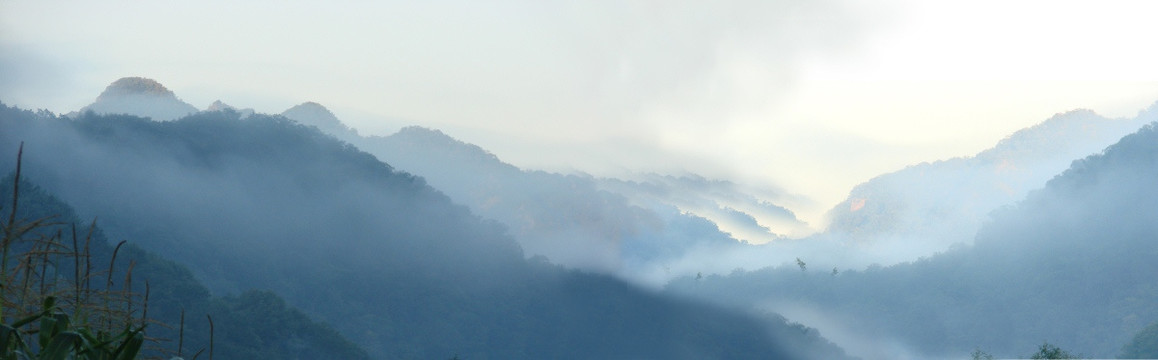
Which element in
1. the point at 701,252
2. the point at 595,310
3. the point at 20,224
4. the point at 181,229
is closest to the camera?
the point at 20,224

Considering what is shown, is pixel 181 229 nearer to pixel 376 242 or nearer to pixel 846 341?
pixel 376 242

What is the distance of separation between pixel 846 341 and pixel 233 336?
271 ft

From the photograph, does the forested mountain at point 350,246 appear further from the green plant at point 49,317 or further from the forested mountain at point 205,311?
the green plant at point 49,317

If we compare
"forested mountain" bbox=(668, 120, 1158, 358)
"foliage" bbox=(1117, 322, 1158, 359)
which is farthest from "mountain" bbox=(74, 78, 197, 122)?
"foliage" bbox=(1117, 322, 1158, 359)

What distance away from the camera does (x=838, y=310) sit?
13075 cm

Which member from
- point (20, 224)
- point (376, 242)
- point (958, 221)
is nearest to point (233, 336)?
point (376, 242)

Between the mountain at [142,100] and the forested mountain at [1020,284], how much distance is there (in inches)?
2362

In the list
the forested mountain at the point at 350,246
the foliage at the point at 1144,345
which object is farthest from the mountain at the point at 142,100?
the foliage at the point at 1144,345

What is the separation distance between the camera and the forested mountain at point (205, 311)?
56094 millimetres

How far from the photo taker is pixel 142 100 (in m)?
116

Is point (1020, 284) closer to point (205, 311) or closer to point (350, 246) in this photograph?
point (350, 246)

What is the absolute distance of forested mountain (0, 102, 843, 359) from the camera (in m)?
85.8

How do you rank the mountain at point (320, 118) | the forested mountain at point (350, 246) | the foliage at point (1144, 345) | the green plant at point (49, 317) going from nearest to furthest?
the green plant at point (49, 317) < the foliage at point (1144, 345) < the forested mountain at point (350, 246) < the mountain at point (320, 118)

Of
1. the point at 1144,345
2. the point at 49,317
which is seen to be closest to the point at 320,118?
the point at 1144,345
